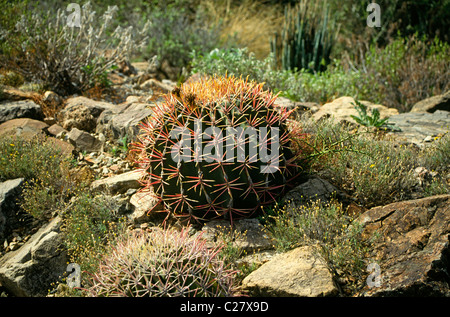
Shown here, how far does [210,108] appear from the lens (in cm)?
339

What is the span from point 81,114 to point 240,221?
2.93 metres

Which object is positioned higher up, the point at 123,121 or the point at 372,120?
the point at 372,120

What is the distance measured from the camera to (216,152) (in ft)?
10.9

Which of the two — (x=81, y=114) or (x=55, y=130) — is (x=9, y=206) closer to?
(x=55, y=130)

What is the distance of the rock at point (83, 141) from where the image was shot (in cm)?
502

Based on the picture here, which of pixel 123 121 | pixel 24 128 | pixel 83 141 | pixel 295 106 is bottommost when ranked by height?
pixel 83 141

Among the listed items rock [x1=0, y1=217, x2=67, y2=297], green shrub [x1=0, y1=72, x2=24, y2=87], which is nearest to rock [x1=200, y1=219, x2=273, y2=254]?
rock [x1=0, y1=217, x2=67, y2=297]

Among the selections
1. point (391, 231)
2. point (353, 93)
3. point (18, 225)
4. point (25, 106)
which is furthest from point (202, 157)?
point (353, 93)

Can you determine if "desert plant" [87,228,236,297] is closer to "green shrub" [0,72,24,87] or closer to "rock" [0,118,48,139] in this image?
"rock" [0,118,48,139]

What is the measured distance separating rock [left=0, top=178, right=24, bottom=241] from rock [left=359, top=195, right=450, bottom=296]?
331 centimetres

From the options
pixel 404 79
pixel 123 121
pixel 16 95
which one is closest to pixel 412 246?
pixel 123 121

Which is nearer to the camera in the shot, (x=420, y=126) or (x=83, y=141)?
(x=83, y=141)

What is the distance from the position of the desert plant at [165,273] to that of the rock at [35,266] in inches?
30.3

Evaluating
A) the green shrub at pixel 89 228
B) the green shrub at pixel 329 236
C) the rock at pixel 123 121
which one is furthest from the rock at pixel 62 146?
the green shrub at pixel 329 236
